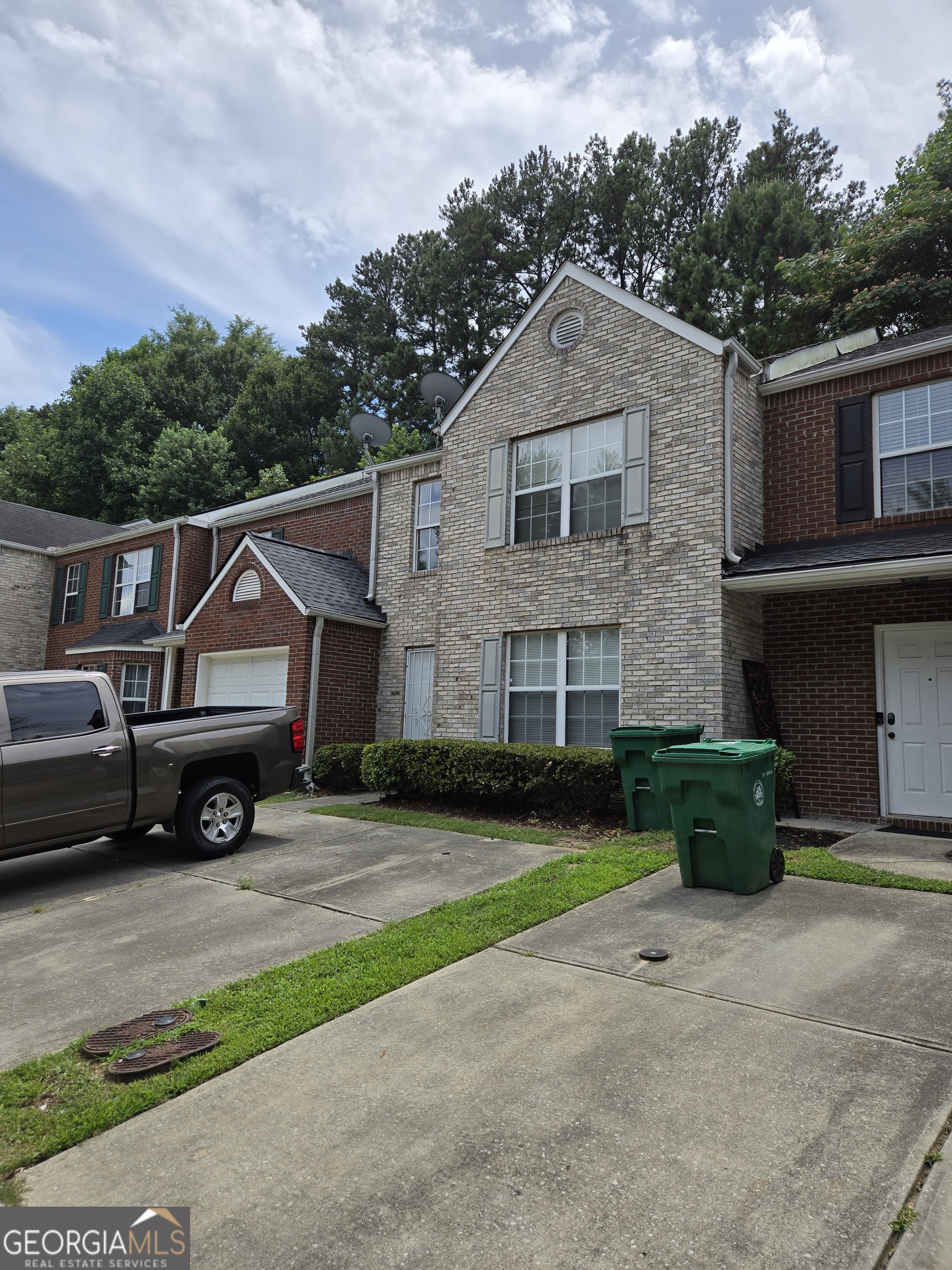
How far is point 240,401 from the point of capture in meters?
38.2

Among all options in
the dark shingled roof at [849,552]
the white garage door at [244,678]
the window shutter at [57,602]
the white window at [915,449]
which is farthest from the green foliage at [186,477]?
the white window at [915,449]

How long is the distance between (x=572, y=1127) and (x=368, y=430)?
19.9 metres

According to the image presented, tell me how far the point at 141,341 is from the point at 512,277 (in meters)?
24.5

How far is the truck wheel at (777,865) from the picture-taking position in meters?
6.14

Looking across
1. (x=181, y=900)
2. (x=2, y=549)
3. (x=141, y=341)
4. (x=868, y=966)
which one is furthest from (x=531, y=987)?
(x=141, y=341)

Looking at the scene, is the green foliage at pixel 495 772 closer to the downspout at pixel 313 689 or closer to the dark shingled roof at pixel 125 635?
the downspout at pixel 313 689

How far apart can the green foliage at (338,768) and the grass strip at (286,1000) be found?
6257 mm

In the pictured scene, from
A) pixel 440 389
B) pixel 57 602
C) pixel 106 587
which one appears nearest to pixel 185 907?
pixel 440 389

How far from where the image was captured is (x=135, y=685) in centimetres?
1891

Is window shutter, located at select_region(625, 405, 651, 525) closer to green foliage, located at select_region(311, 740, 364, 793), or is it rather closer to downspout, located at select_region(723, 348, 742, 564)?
downspout, located at select_region(723, 348, 742, 564)

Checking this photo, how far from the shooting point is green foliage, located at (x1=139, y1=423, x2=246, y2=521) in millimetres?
30922

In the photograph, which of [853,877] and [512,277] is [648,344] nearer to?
[853,877]

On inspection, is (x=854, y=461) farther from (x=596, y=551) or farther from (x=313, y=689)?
(x=313, y=689)

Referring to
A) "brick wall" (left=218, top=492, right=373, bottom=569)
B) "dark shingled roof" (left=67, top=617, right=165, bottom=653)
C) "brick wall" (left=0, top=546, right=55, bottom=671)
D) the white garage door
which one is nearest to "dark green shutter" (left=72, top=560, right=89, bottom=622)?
"brick wall" (left=0, top=546, right=55, bottom=671)
